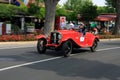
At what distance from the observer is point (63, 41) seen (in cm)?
1609

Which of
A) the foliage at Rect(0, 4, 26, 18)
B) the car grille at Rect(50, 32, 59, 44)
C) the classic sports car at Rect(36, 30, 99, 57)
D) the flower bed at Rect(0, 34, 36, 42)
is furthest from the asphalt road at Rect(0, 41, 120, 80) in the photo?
the foliage at Rect(0, 4, 26, 18)

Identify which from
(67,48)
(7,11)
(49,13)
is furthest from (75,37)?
(7,11)

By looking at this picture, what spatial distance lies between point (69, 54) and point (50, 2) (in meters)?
12.9

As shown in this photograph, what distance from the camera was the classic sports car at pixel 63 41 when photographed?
53.0 ft

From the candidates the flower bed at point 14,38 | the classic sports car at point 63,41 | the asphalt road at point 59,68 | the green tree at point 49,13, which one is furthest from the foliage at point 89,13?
the asphalt road at point 59,68

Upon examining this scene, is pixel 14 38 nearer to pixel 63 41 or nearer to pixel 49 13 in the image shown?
pixel 49 13

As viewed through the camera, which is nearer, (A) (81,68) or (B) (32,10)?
(A) (81,68)

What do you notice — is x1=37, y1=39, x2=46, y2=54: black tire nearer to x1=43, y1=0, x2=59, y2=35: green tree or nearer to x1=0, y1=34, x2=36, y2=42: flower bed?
x1=0, y1=34, x2=36, y2=42: flower bed

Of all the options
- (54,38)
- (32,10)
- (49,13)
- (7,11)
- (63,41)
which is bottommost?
(63,41)

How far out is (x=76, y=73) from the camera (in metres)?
11.5

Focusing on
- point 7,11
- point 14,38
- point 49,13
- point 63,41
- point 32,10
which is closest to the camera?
point 63,41

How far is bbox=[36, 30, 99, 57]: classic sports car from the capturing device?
53.0 feet

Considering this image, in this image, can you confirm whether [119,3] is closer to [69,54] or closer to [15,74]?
[69,54]

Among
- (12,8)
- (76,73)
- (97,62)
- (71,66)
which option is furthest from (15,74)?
(12,8)
